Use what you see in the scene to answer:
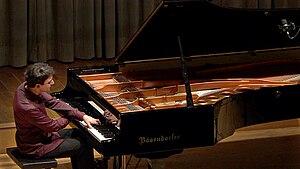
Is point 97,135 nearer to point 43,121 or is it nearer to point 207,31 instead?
point 43,121

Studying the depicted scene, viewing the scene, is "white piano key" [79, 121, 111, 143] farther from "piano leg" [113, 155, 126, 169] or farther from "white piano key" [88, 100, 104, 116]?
"piano leg" [113, 155, 126, 169]

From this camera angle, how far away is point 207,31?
515 centimetres

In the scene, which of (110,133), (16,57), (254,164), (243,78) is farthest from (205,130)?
(16,57)

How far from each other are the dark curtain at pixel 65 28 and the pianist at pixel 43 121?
2456 millimetres

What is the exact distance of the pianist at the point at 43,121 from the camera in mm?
4633

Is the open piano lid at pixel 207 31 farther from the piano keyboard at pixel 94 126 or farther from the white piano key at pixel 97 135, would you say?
the white piano key at pixel 97 135

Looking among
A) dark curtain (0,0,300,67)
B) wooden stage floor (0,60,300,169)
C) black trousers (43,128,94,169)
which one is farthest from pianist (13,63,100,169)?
dark curtain (0,0,300,67)

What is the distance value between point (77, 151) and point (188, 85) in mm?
776

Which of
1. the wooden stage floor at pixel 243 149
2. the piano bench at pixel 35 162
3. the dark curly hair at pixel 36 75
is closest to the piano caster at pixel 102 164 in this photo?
the piano bench at pixel 35 162

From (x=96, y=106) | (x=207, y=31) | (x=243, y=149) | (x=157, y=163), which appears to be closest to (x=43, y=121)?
(x=96, y=106)

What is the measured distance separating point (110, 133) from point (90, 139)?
0.42 feet

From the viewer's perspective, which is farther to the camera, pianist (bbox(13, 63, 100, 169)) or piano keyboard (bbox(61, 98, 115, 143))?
pianist (bbox(13, 63, 100, 169))

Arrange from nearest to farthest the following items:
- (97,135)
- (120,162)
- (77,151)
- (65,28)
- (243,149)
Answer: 1. (97,135)
2. (77,151)
3. (120,162)
4. (243,149)
5. (65,28)

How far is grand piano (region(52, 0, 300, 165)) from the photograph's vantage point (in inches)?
177
